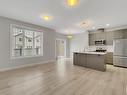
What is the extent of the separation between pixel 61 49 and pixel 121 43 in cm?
583

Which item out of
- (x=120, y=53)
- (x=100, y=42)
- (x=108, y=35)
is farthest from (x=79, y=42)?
(x=120, y=53)

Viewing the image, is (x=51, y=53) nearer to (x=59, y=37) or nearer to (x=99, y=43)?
(x=59, y=37)

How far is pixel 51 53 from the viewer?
22.2 ft

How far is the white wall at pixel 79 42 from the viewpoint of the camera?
798 cm

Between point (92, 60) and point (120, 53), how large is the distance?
74.1 inches

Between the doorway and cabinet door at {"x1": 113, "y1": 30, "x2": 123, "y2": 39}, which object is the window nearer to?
the doorway

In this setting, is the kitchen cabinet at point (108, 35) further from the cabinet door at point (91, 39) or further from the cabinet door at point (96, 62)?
the cabinet door at point (96, 62)

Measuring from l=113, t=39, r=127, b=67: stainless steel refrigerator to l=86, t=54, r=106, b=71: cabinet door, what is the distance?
5.46 feet

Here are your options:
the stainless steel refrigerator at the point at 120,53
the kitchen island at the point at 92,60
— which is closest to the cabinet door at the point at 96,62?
the kitchen island at the point at 92,60

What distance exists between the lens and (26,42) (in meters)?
5.37

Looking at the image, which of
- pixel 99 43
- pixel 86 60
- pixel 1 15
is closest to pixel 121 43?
pixel 99 43

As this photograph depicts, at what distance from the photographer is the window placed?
15.8 ft

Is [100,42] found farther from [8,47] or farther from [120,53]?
[8,47]

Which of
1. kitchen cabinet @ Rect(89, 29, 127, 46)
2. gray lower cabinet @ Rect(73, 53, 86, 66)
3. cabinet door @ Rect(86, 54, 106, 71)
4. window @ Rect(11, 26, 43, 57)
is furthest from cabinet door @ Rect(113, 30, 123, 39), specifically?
window @ Rect(11, 26, 43, 57)
